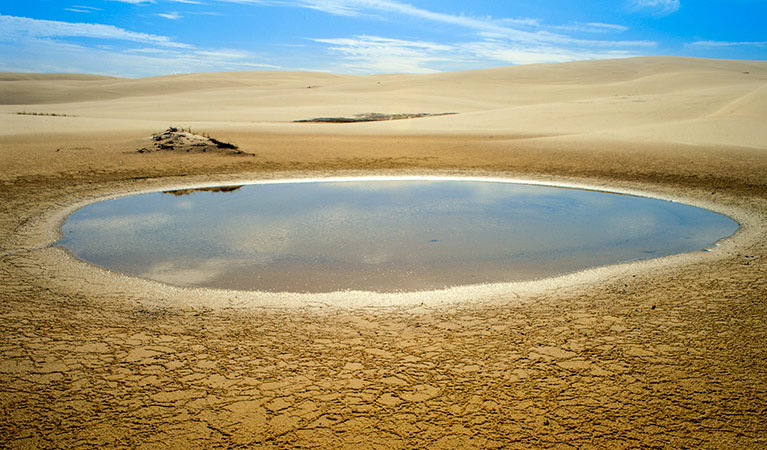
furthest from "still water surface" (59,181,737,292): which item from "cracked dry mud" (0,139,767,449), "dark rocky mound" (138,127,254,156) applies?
"dark rocky mound" (138,127,254,156)

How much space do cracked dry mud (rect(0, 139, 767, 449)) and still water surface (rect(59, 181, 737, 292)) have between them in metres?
0.84

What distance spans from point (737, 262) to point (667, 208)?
11.1ft

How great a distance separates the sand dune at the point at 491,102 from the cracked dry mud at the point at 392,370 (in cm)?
1431

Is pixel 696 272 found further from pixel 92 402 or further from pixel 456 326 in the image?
pixel 92 402

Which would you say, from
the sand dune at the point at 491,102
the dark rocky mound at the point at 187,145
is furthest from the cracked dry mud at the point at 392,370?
the sand dune at the point at 491,102

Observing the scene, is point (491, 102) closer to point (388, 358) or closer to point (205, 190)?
point (205, 190)

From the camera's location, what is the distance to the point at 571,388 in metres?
3.22

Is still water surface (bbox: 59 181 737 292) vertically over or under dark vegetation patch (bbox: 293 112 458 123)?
under

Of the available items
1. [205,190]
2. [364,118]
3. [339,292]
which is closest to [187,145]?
[205,190]

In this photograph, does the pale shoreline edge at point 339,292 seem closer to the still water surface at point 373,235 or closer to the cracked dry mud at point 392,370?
the cracked dry mud at point 392,370

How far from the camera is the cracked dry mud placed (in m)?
2.83

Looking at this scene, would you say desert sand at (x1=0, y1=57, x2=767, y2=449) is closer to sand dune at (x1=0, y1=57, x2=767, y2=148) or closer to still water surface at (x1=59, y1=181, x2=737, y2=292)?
still water surface at (x1=59, y1=181, x2=737, y2=292)

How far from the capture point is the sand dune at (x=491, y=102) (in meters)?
21.1

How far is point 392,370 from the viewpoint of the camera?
346 centimetres
